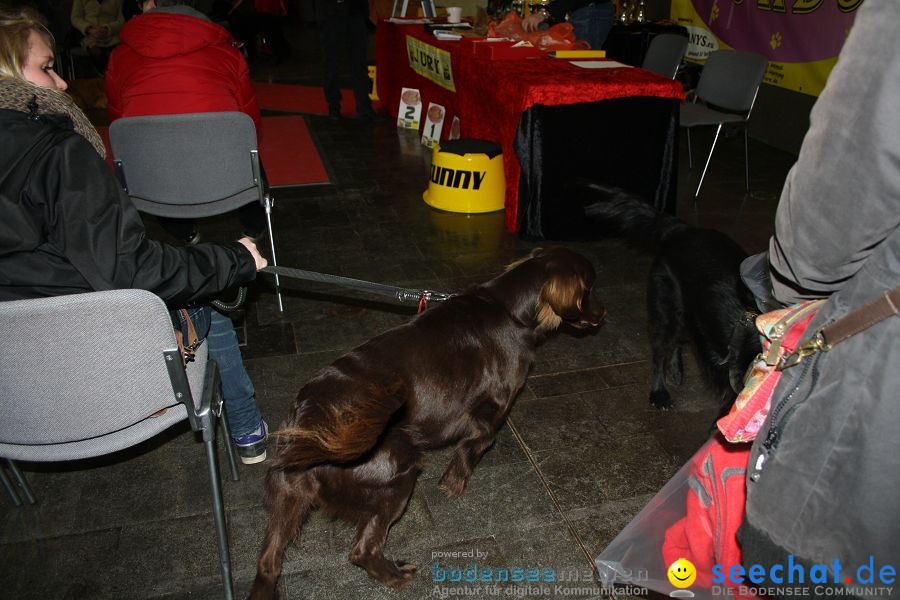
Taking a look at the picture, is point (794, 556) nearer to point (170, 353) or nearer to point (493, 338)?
point (493, 338)

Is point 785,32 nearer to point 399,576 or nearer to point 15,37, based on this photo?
point 399,576

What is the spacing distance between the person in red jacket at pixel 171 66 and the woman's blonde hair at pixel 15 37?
1.26m

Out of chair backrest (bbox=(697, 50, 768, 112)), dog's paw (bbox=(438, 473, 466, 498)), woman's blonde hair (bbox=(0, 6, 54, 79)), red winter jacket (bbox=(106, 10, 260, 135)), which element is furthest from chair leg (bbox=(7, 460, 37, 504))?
chair backrest (bbox=(697, 50, 768, 112))

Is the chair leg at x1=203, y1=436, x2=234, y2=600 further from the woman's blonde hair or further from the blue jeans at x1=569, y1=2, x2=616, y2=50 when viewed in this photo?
the blue jeans at x1=569, y1=2, x2=616, y2=50

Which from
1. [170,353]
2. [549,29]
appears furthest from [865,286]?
[549,29]

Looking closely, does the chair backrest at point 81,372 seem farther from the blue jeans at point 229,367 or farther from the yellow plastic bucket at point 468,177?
the yellow plastic bucket at point 468,177

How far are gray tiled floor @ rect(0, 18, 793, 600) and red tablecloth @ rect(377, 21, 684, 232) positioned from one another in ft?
2.90

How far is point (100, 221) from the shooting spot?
139cm

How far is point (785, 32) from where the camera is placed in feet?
19.3

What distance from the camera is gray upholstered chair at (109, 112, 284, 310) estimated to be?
8.63ft

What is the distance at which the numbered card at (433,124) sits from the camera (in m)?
5.91

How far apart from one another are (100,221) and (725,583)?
5.50 feet

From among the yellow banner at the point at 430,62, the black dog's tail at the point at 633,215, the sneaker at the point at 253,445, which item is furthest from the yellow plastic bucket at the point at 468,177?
the sneaker at the point at 253,445

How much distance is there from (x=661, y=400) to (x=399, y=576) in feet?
4.58
